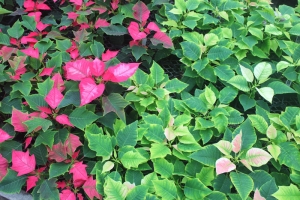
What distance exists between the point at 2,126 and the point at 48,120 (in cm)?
31

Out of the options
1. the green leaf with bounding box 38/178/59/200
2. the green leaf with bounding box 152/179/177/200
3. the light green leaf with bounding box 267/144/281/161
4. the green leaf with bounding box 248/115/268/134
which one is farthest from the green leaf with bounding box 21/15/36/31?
the light green leaf with bounding box 267/144/281/161

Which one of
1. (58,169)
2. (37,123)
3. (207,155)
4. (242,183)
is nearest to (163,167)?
(207,155)

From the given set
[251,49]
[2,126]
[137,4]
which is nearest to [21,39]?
[2,126]

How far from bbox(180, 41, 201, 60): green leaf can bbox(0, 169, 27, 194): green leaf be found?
93 centimetres

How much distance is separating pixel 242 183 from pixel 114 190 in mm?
452

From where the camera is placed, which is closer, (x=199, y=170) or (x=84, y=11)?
(x=199, y=170)

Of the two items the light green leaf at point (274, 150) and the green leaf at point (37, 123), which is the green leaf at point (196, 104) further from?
the green leaf at point (37, 123)

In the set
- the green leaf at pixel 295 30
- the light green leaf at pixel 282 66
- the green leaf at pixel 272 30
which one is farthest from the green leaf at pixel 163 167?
the green leaf at pixel 295 30

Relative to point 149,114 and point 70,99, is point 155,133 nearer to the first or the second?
point 149,114

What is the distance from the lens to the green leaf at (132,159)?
117cm

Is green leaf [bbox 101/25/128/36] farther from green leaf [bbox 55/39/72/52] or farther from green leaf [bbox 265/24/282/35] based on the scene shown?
green leaf [bbox 265/24/282/35]

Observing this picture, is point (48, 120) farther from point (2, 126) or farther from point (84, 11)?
point (84, 11)

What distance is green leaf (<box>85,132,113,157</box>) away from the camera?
1193mm

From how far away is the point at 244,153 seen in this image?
1.19 m
